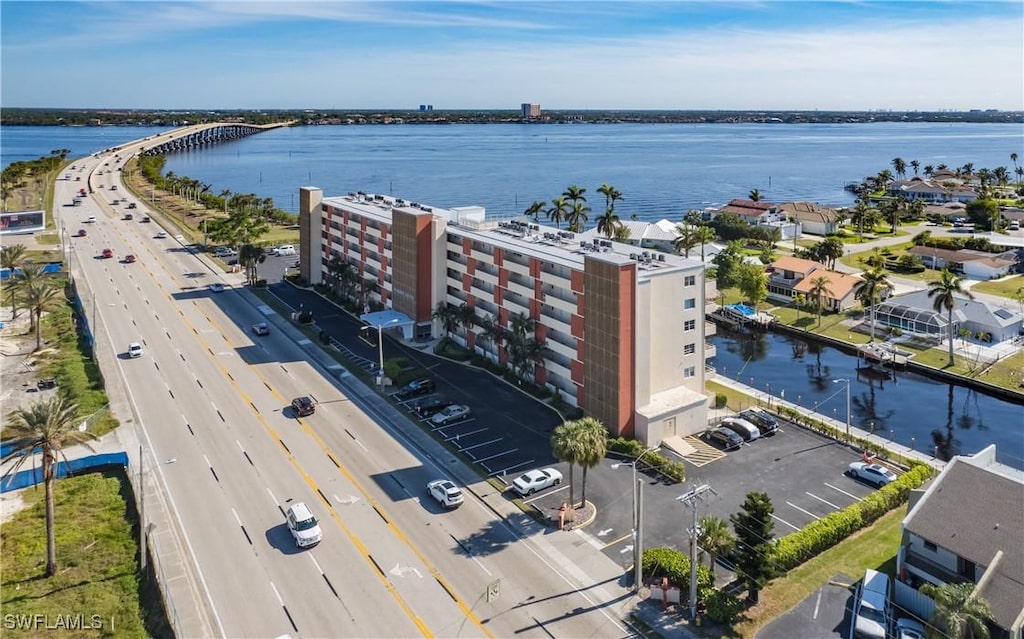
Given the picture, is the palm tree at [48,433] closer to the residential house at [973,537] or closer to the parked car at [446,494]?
the parked car at [446,494]

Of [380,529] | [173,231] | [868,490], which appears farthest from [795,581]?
[173,231]

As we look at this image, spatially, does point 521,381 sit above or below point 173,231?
below

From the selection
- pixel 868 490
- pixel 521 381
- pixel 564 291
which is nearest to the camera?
pixel 868 490

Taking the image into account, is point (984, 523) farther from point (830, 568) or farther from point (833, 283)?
point (833, 283)

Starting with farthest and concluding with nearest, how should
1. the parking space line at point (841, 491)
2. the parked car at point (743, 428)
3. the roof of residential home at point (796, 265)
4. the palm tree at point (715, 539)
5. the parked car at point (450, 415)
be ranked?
1. the roof of residential home at point (796, 265)
2. the parked car at point (450, 415)
3. the parked car at point (743, 428)
4. the parking space line at point (841, 491)
5. the palm tree at point (715, 539)

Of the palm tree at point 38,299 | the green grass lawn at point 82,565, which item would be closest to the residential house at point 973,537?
the green grass lawn at point 82,565

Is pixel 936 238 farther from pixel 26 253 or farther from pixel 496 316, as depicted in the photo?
pixel 26 253
